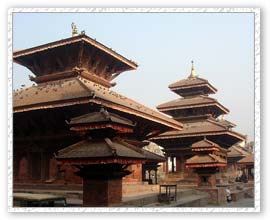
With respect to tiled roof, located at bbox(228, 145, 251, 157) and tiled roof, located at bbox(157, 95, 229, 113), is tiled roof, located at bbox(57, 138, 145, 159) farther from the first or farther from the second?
tiled roof, located at bbox(228, 145, 251, 157)

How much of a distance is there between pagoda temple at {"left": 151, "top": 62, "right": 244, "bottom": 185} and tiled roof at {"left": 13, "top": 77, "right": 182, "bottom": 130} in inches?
218

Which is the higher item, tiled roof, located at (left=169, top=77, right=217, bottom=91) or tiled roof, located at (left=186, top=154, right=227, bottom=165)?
tiled roof, located at (left=169, top=77, right=217, bottom=91)

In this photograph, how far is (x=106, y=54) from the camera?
42.7 ft

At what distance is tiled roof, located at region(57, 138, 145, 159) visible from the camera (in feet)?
27.8

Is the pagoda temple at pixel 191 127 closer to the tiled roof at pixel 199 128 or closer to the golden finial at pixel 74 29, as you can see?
the tiled roof at pixel 199 128

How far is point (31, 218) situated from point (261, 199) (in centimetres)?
502

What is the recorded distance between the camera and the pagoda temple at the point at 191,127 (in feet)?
62.0

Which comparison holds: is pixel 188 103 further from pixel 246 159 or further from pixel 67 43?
pixel 67 43

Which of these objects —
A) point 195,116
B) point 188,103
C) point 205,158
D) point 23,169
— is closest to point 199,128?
point 195,116

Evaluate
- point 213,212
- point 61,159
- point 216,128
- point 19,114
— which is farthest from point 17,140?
point 216,128

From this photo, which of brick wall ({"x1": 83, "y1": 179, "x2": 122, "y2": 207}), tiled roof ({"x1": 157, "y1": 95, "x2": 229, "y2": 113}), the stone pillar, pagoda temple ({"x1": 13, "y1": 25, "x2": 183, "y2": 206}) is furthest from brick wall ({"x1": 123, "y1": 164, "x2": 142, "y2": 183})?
tiled roof ({"x1": 157, "y1": 95, "x2": 229, "y2": 113})

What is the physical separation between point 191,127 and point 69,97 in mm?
10546

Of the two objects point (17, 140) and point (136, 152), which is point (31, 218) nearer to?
point (136, 152)

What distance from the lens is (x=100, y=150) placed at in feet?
28.3
